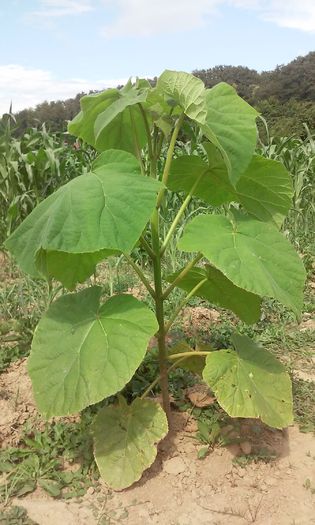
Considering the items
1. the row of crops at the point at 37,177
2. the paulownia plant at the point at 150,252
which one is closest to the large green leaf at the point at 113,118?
the paulownia plant at the point at 150,252

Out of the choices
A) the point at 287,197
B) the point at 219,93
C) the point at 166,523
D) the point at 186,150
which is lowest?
the point at 166,523

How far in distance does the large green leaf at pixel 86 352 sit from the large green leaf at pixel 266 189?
2.06 feet

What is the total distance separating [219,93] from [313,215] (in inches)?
152

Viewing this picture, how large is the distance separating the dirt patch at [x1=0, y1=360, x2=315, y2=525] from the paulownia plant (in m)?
0.10

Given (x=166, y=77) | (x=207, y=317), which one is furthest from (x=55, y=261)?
(x=207, y=317)

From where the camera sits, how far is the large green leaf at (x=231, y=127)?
70.0 inches

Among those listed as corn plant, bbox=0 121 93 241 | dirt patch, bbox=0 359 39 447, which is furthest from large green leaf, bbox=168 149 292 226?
corn plant, bbox=0 121 93 241

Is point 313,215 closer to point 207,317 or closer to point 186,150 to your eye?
point 186,150

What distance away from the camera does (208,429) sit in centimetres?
222

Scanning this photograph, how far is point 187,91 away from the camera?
178 centimetres

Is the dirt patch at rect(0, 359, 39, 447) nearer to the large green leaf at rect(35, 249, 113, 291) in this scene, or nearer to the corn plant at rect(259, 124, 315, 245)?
the large green leaf at rect(35, 249, 113, 291)

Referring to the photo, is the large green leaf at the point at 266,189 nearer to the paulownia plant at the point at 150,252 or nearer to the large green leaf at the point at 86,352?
the paulownia plant at the point at 150,252

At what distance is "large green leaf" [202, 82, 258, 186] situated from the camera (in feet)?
5.83

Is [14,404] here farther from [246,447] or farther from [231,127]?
[231,127]
